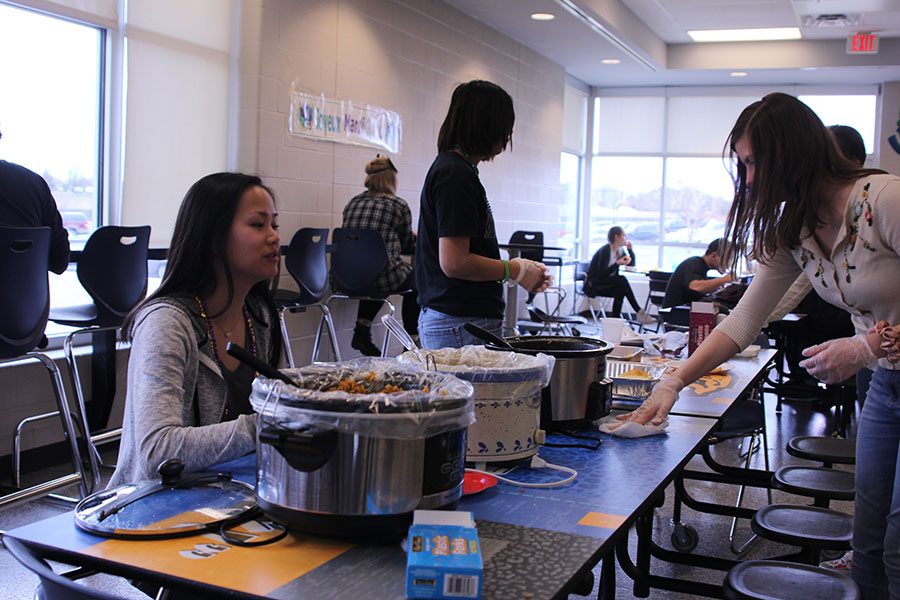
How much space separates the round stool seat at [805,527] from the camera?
1819 mm

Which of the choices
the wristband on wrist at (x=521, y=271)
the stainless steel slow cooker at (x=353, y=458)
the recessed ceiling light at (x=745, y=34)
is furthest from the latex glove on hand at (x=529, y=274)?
the recessed ceiling light at (x=745, y=34)

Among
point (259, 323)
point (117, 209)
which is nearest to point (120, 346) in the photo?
point (117, 209)

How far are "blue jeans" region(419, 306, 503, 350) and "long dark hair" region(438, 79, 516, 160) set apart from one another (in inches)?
17.8

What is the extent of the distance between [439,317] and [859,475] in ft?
3.75

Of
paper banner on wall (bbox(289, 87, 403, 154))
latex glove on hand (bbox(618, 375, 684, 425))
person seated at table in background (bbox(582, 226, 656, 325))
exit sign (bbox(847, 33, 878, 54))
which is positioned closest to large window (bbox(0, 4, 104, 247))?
paper banner on wall (bbox(289, 87, 403, 154))

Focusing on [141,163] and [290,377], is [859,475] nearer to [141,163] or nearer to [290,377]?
[290,377]

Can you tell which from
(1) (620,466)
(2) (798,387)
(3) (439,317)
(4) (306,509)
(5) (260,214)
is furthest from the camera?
(2) (798,387)

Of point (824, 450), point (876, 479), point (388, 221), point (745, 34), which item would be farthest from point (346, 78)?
point (745, 34)

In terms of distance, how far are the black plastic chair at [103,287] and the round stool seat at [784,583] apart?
2487 millimetres

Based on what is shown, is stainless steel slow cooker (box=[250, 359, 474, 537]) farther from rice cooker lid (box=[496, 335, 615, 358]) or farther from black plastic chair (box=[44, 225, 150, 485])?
black plastic chair (box=[44, 225, 150, 485])

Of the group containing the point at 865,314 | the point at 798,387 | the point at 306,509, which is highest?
the point at 865,314

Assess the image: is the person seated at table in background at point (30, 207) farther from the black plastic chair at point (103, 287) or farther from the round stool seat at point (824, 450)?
the round stool seat at point (824, 450)

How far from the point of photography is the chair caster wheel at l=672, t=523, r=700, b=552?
303 centimetres

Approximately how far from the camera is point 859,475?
1.81 metres
